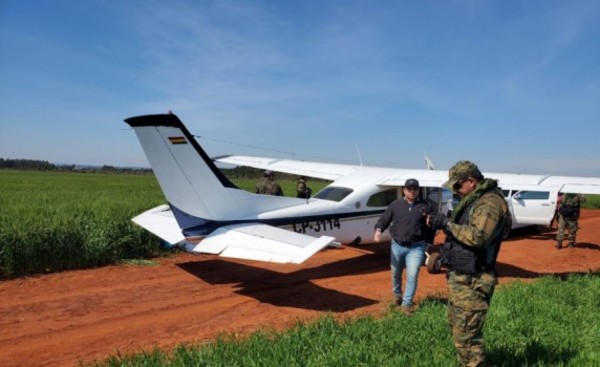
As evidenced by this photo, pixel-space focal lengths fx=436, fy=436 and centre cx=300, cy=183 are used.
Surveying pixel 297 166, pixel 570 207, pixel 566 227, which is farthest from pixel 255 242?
pixel 566 227

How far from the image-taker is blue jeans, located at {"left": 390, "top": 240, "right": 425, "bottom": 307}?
6.91m

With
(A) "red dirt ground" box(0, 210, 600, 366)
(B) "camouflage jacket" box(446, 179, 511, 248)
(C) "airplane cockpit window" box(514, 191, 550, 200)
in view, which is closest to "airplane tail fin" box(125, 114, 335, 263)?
(A) "red dirt ground" box(0, 210, 600, 366)

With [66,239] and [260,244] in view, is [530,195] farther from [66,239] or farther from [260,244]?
[66,239]

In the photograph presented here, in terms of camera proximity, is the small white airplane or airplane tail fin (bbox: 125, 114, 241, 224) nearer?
the small white airplane

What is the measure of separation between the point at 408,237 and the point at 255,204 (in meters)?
3.40

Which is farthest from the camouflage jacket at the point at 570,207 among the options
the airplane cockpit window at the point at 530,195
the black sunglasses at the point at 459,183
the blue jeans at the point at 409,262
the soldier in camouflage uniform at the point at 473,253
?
the black sunglasses at the point at 459,183

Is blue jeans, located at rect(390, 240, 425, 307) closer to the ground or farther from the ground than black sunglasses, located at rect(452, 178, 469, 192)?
closer to the ground

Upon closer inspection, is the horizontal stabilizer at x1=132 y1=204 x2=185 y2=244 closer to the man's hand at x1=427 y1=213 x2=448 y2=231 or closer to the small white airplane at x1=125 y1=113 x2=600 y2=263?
the small white airplane at x1=125 y1=113 x2=600 y2=263

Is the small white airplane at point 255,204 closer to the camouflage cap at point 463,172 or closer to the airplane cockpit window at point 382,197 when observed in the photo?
the airplane cockpit window at point 382,197

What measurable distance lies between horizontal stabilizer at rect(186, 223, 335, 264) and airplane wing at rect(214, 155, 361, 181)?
6.72m

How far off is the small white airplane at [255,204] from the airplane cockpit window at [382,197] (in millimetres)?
26

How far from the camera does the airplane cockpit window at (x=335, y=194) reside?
1097cm

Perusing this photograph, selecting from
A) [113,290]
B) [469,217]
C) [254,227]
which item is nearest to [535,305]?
[469,217]

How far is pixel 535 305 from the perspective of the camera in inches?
262
